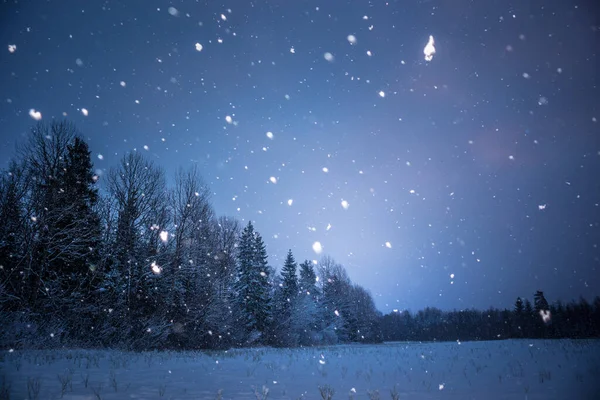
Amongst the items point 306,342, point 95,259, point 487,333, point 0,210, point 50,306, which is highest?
point 0,210

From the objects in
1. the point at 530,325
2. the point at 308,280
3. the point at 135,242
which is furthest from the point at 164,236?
the point at 530,325

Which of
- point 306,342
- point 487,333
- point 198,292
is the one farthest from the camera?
point 487,333

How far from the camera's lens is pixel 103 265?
17.1 metres

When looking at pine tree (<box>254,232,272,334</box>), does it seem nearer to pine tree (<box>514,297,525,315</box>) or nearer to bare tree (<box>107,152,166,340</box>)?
bare tree (<box>107,152,166,340</box>)

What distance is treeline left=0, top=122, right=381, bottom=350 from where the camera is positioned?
13141mm

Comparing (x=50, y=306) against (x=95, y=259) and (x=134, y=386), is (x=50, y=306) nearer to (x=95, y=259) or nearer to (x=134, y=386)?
(x=95, y=259)

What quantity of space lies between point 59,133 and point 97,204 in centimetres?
481

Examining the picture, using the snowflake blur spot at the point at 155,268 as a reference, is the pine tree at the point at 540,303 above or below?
below

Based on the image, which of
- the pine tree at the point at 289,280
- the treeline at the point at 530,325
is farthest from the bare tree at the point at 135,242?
the treeline at the point at 530,325

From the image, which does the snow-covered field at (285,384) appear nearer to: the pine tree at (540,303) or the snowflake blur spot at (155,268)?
the snowflake blur spot at (155,268)

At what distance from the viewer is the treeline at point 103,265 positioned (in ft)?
43.1

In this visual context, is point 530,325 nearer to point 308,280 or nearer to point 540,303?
point 540,303

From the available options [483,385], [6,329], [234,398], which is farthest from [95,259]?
[483,385]

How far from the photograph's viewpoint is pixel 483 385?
6.15 meters
